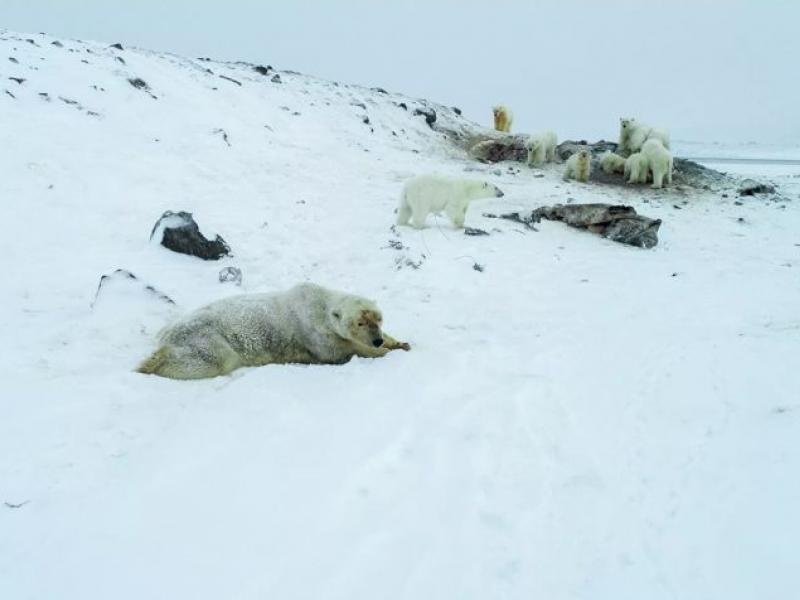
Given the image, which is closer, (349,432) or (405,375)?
(349,432)

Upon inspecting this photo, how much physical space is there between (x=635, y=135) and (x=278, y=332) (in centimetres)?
1766

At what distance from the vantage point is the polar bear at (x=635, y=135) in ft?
63.3

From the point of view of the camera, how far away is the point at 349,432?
4105 mm

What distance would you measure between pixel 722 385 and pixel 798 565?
7.37 ft

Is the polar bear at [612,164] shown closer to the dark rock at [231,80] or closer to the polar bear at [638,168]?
the polar bear at [638,168]

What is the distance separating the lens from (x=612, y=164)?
1745 centimetres

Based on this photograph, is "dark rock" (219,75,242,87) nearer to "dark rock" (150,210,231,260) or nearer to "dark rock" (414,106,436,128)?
"dark rock" (414,106,436,128)

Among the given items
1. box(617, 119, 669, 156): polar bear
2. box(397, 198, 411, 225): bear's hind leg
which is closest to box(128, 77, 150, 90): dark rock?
box(397, 198, 411, 225): bear's hind leg

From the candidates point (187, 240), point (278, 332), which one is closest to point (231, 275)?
point (187, 240)

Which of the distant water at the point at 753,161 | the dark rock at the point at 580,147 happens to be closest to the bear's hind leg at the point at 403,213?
the dark rock at the point at 580,147

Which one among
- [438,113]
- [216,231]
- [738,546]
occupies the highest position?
[438,113]

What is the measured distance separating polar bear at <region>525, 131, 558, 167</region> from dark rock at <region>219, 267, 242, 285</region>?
14492 millimetres

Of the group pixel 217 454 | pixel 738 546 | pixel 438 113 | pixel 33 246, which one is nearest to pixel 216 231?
pixel 33 246

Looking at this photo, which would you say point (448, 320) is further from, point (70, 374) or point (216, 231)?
point (216, 231)
